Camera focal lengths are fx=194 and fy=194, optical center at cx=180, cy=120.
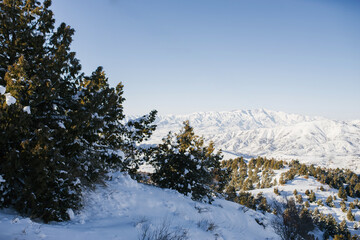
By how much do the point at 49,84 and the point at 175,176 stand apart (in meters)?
10.3

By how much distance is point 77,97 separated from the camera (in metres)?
6.55

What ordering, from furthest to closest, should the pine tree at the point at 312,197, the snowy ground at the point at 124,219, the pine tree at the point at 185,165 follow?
the pine tree at the point at 312,197 < the pine tree at the point at 185,165 < the snowy ground at the point at 124,219

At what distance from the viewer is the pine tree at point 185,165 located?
13594 mm

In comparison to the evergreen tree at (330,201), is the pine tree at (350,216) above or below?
below

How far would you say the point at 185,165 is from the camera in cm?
1388

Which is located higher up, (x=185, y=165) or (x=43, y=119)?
(x=43, y=119)

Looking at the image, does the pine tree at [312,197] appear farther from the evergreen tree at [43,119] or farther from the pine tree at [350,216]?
the evergreen tree at [43,119]

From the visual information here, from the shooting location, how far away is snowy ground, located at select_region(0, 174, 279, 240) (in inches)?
161

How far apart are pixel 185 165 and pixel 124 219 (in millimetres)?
7606

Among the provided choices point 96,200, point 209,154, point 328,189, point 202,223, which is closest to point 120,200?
point 96,200

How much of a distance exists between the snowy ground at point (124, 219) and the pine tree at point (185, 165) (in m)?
1.94

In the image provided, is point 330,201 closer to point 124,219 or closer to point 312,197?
point 312,197

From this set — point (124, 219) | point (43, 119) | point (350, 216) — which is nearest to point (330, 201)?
point (350, 216)

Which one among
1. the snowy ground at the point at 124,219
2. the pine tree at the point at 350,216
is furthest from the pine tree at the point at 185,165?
the pine tree at the point at 350,216
